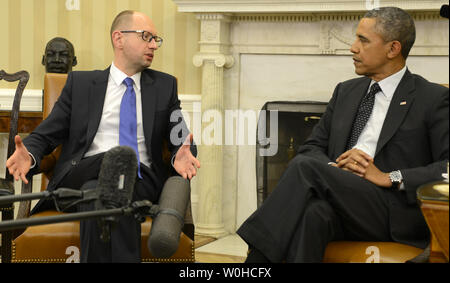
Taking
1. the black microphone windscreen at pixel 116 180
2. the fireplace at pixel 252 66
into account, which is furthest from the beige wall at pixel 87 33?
the black microphone windscreen at pixel 116 180

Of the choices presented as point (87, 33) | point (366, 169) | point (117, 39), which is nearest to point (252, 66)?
point (87, 33)

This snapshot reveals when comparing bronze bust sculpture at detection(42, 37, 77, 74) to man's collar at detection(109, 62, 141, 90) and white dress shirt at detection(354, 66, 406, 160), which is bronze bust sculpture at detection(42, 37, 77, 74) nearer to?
man's collar at detection(109, 62, 141, 90)

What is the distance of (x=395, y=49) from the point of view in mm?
2592

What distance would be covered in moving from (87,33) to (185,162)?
2511 mm

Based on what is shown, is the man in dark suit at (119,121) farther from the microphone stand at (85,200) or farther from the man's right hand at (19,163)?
the microphone stand at (85,200)

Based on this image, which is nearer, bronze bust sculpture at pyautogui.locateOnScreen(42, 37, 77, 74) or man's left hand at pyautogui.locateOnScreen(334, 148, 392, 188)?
man's left hand at pyautogui.locateOnScreen(334, 148, 392, 188)

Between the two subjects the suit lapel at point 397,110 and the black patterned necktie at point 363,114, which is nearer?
the suit lapel at point 397,110

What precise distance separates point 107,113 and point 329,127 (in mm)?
967

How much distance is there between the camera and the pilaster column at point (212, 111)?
171 inches

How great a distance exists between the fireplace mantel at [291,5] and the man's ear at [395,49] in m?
1.37

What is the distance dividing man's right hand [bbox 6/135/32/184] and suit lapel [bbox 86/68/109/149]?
316mm

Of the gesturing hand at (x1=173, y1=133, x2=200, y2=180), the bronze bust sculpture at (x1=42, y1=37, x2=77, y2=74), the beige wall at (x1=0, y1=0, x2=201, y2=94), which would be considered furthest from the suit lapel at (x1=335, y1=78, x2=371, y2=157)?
the bronze bust sculpture at (x1=42, y1=37, x2=77, y2=74)

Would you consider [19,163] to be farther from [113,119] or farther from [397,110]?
[397,110]

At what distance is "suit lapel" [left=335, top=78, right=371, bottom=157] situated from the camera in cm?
258
